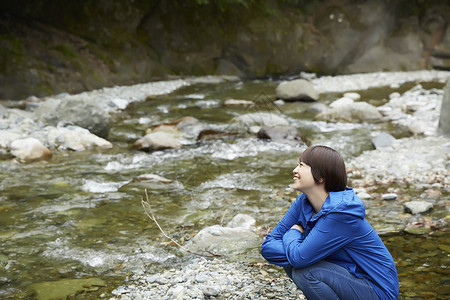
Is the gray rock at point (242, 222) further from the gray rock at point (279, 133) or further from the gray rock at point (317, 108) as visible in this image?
the gray rock at point (317, 108)

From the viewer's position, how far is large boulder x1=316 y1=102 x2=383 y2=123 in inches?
396

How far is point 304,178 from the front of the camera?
8.25 ft

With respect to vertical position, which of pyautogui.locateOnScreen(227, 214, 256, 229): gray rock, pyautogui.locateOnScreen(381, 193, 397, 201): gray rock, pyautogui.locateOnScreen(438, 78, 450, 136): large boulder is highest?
pyautogui.locateOnScreen(438, 78, 450, 136): large boulder

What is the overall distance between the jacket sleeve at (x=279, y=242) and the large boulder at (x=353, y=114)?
7.68 m

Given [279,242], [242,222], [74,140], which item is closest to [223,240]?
[242,222]

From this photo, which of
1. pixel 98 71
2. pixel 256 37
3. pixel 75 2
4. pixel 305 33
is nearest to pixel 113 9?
pixel 75 2

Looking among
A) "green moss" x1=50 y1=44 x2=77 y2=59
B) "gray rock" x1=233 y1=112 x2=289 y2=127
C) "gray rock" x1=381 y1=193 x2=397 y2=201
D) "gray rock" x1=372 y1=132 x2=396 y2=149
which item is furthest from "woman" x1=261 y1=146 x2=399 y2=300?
"green moss" x1=50 y1=44 x2=77 y2=59

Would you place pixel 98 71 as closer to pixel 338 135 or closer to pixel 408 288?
pixel 338 135

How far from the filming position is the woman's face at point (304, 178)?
2504 millimetres

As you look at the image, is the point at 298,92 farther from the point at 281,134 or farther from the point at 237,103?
the point at 281,134

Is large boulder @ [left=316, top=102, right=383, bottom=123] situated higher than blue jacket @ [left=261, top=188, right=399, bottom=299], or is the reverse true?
blue jacket @ [left=261, top=188, right=399, bottom=299]

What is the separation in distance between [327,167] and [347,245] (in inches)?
15.5

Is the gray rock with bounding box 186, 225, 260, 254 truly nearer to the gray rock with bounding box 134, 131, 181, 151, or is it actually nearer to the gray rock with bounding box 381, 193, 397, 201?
the gray rock with bounding box 381, 193, 397, 201

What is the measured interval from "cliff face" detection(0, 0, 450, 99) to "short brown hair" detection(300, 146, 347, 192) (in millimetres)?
12351
